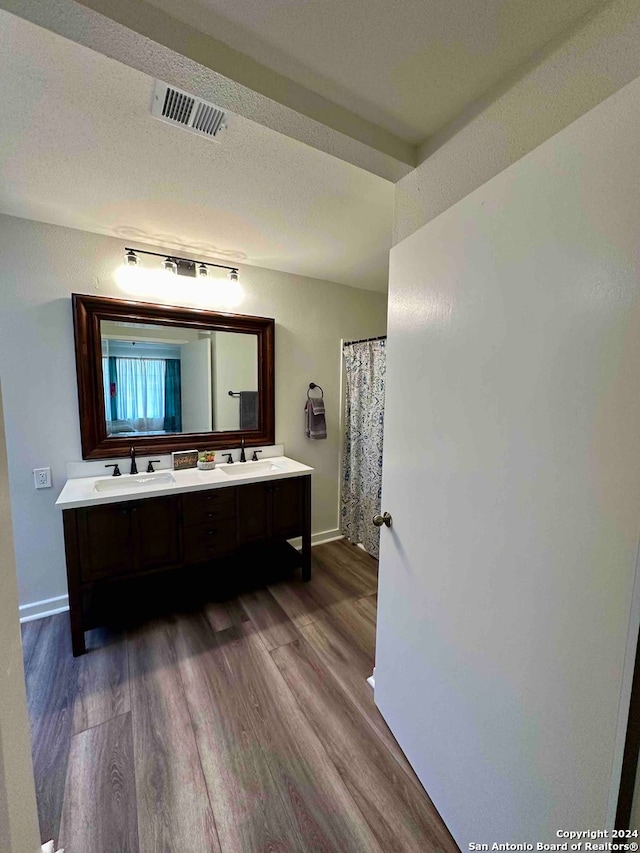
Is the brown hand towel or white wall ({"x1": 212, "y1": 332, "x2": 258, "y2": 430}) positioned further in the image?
the brown hand towel

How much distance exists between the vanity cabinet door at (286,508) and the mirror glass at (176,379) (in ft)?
2.02

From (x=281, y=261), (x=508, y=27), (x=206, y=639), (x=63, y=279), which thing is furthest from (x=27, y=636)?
(x=508, y=27)

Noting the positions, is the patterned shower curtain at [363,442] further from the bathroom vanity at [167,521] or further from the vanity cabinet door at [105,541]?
the vanity cabinet door at [105,541]

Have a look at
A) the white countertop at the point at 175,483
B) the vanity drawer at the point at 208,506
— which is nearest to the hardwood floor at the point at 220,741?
the vanity drawer at the point at 208,506

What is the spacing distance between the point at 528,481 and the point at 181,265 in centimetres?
244

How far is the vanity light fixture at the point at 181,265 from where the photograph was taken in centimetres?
211

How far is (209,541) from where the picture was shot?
81.7 inches

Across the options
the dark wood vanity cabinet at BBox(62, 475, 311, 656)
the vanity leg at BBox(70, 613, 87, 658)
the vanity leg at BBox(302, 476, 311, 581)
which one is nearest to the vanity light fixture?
the dark wood vanity cabinet at BBox(62, 475, 311, 656)

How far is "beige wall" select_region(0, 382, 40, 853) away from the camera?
60 cm

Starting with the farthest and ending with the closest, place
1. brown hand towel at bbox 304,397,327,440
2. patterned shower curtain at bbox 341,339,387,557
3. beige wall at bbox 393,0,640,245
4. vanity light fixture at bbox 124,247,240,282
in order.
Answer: brown hand towel at bbox 304,397,327,440 < patterned shower curtain at bbox 341,339,387,557 < vanity light fixture at bbox 124,247,240,282 < beige wall at bbox 393,0,640,245

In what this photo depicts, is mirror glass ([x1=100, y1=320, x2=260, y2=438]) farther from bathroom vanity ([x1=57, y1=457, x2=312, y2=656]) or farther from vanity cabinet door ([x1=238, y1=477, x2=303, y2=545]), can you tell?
vanity cabinet door ([x1=238, y1=477, x2=303, y2=545])

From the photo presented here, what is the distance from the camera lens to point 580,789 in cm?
66

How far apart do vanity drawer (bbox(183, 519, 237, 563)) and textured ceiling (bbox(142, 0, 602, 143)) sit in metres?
2.10

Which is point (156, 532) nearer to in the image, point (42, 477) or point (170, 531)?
point (170, 531)
